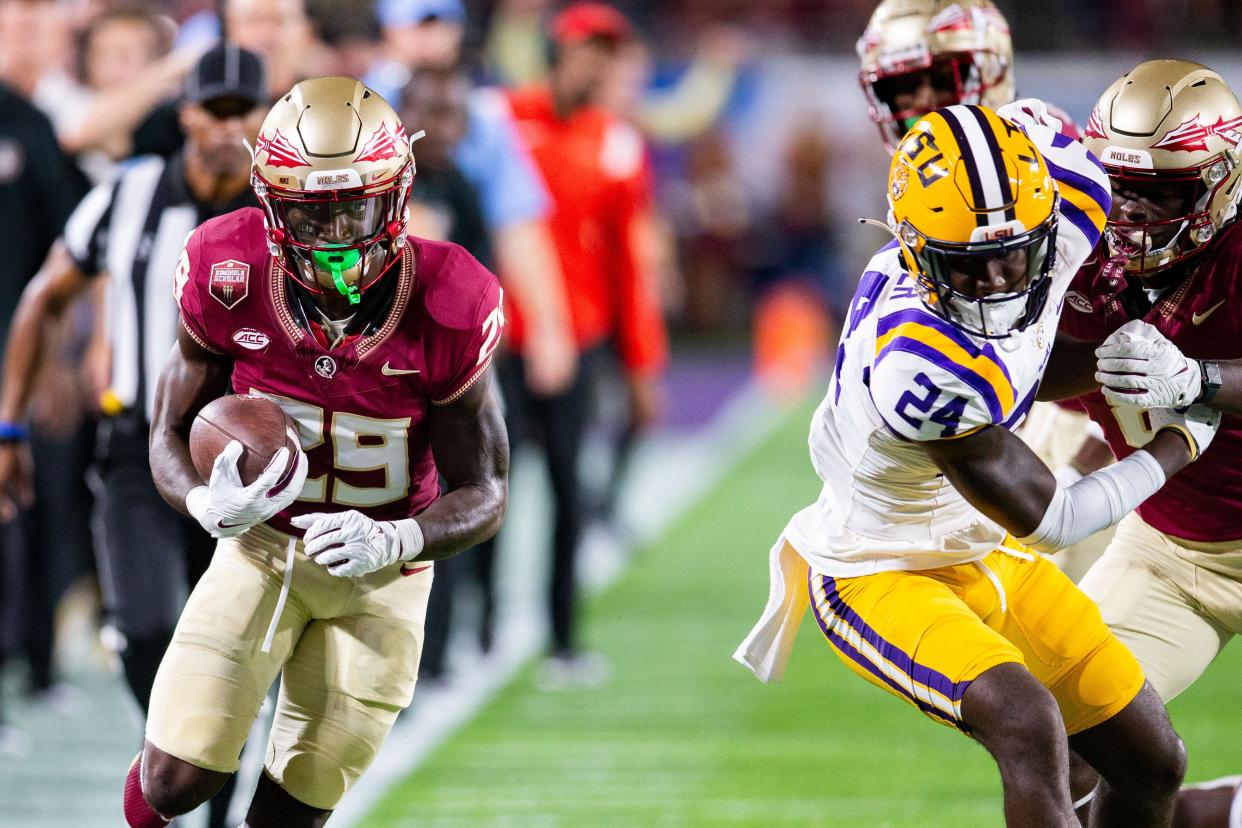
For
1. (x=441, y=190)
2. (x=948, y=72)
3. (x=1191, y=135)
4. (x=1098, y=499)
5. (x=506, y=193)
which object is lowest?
(x=506, y=193)

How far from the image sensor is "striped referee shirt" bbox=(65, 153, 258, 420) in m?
4.81

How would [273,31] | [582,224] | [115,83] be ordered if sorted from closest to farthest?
[273,31] → [115,83] → [582,224]

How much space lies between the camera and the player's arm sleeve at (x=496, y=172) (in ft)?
22.6

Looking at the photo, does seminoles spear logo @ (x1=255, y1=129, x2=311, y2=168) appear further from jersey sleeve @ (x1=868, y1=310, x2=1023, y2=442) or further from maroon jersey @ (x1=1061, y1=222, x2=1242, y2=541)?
maroon jersey @ (x1=1061, y1=222, x2=1242, y2=541)

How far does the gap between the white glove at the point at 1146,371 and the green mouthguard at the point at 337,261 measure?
1.49 meters

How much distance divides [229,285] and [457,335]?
0.48m

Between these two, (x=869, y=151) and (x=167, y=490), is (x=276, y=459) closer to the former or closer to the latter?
(x=167, y=490)

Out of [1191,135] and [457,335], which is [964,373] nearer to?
[1191,135]

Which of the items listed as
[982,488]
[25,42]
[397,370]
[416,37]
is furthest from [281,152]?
[25,42]

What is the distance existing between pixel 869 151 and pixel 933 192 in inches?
570

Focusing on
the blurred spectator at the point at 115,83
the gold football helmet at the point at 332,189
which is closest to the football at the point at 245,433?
the gold football helmet at the point at 332,189

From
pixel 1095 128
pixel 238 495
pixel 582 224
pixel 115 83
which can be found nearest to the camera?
pixel 238 495

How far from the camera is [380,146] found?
12.0ft

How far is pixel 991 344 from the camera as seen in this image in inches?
136
